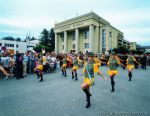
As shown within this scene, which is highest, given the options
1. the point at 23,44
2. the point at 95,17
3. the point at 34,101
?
the point at 95,17

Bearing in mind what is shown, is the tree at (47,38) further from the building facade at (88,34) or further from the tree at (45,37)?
the building facade at (88,34)

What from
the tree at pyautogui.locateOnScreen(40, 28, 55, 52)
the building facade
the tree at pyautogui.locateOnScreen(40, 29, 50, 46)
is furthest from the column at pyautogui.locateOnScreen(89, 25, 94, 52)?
the tree at pyautogui.locateOnScreen(40, 29, 50, 46)

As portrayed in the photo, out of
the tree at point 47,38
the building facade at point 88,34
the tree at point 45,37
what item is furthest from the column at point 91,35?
the tree at point 45,37

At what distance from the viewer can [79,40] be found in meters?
63.2

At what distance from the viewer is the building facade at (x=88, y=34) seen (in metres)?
55.8

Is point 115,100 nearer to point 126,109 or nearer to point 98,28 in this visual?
point 126,109

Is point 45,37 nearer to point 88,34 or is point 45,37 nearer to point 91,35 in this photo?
point 88,34

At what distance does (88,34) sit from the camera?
199 ft

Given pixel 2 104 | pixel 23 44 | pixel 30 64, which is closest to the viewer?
pixel 2 104

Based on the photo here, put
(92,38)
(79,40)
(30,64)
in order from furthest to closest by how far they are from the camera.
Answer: (79,40) < (92,38) < (30,64)

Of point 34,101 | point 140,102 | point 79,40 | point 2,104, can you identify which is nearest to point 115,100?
point 140,102

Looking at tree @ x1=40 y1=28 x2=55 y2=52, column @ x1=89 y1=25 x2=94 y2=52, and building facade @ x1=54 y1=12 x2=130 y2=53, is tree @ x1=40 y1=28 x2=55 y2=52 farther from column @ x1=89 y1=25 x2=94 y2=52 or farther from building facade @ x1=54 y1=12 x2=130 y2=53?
column @ x1=89 y1=25 x2=94 y2=52

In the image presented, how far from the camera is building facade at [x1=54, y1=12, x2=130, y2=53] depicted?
183ft

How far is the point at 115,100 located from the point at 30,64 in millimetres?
10803
